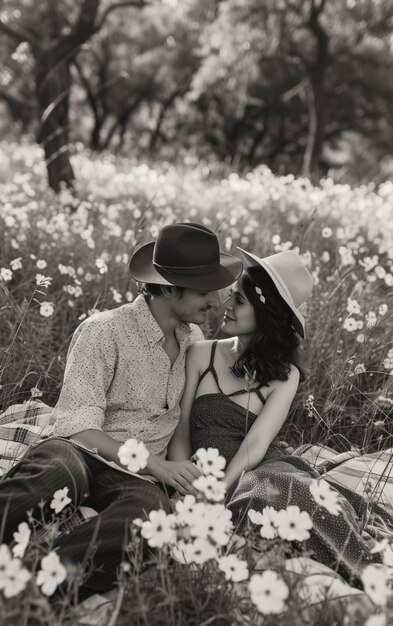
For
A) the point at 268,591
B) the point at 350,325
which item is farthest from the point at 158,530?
the point at 350,325

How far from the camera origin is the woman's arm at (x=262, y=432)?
291 centimetres

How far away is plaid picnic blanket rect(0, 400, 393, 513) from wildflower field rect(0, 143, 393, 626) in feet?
0.28

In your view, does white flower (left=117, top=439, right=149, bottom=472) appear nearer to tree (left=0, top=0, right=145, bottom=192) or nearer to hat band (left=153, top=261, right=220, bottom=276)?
hat band (left=153, top=261, right=220, bottom=276)

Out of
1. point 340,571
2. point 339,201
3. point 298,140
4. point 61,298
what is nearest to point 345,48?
point 298,140

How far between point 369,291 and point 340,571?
93.8 inches

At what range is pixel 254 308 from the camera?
3.18m

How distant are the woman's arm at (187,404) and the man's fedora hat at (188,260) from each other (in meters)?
0.43

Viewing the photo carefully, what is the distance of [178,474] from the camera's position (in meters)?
2.67

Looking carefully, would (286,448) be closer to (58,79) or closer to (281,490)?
(281,490)

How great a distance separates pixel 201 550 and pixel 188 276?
124 centimetres

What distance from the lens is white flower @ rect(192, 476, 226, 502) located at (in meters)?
1.89

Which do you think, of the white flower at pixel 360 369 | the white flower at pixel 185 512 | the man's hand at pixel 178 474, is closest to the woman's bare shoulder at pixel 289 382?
the white flower at pixel 360 369

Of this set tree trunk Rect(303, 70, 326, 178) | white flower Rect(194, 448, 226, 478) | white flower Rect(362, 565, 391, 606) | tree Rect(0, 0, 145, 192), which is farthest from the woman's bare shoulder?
tree trunk Rect(303, 70, 326, 178)

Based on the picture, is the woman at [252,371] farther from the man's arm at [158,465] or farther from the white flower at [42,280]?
the white flower at [42,280]
